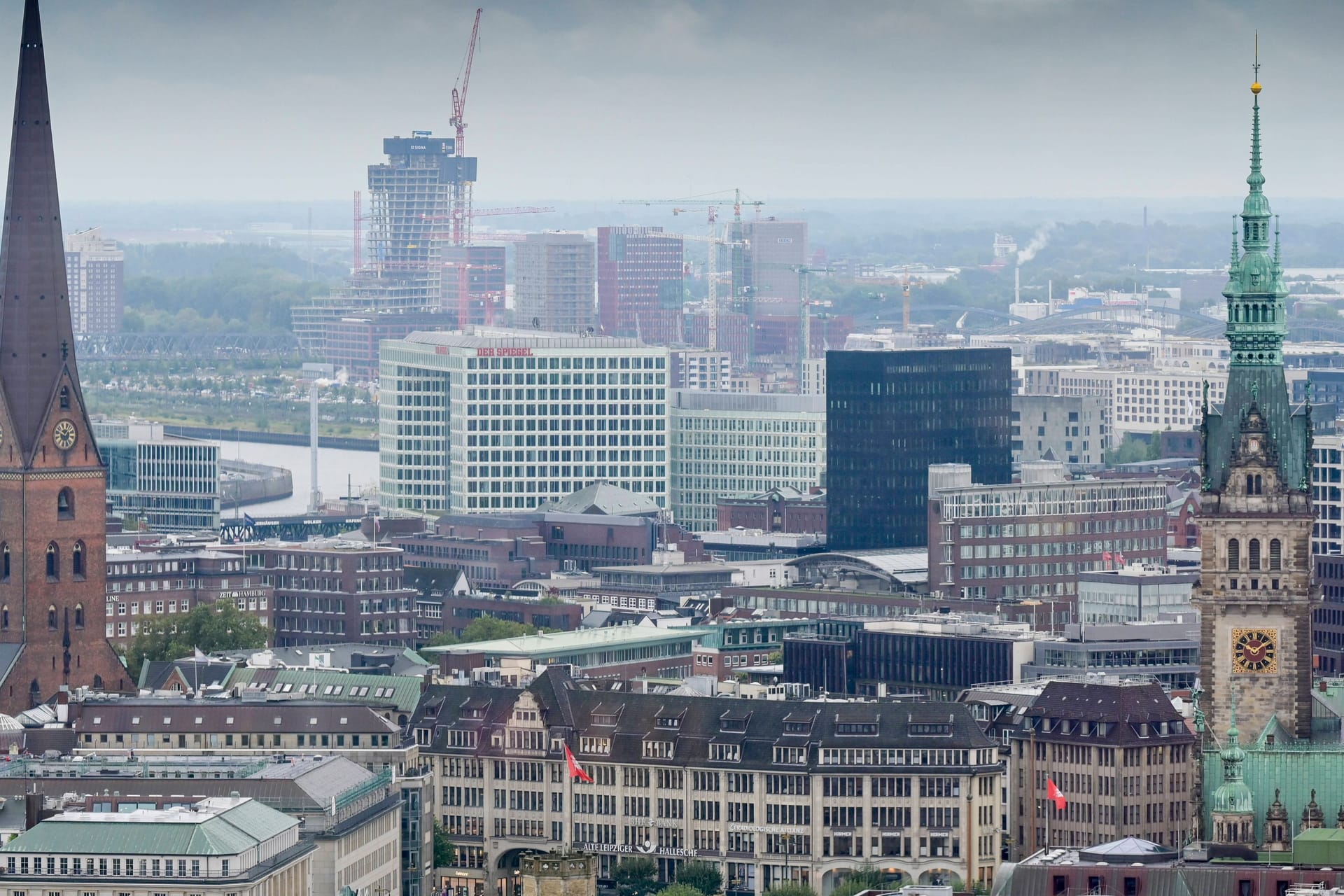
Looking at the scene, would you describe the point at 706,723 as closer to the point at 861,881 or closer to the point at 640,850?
the point at 640,850

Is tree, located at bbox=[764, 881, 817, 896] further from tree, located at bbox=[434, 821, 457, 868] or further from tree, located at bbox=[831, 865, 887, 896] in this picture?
tree, located at bbox=[434, 821, 457, 868]

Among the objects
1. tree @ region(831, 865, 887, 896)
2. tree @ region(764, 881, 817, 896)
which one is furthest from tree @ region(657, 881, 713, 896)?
tree @ region(831, 865, 887, 896)

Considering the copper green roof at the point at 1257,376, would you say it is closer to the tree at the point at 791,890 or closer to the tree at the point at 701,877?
the tree at the point at 791,890

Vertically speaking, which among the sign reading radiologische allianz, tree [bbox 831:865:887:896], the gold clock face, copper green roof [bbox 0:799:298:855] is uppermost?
the gold clock face

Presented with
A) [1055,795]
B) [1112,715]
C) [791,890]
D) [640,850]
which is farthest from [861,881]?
[1112,715]

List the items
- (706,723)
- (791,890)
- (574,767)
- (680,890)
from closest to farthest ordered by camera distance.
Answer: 1. (680,890)
2. (791,890)
3. (574,767)
4. (706,723)

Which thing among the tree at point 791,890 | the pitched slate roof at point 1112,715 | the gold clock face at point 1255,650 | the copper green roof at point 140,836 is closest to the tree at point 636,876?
the tree at point 791,890

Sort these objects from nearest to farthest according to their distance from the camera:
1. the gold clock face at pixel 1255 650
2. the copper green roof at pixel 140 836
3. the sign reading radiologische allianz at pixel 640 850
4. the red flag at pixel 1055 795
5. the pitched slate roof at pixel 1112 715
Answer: the copper green roof at pixel 140 836 → the gold clock face at pixel 1255 650 → the red flag at pixel 1055 795 → the sign reading radiologische allianz at pixel 640 850 → the pitched slate roof at pixel 1112 715
